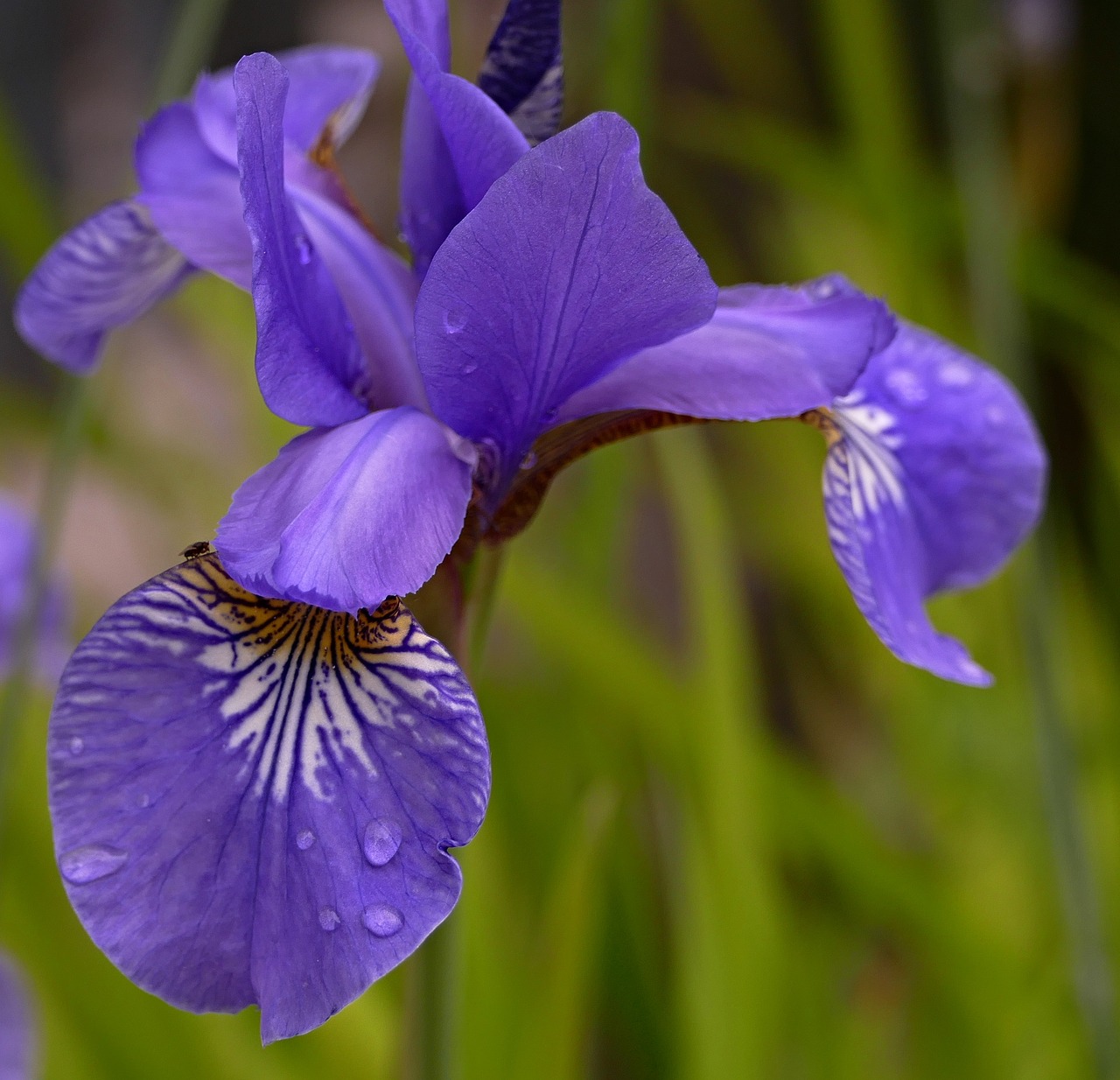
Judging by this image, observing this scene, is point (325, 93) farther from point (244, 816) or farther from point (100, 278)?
point (244, 816)

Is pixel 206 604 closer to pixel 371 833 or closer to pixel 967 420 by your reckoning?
pixel 371 833

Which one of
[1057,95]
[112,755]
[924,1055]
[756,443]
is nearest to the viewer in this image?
[112,755]

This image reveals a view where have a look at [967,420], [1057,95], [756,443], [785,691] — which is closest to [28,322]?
[967,420]

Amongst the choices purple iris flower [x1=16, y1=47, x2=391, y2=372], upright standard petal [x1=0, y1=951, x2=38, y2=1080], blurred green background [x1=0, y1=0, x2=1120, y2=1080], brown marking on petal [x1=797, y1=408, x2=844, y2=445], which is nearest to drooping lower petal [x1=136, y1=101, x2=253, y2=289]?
purple iris flower [x1=16, y1=47, x2=391, y2=372]

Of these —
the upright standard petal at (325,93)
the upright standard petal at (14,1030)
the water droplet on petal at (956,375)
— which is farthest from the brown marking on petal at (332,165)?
the upright standard petal at (14,1030)

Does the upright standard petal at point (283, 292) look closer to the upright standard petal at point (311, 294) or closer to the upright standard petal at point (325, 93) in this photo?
the upright standard petal at point (311, 294)

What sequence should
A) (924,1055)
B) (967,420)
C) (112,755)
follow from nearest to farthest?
(112,755) < (967,420) < (924,1055)

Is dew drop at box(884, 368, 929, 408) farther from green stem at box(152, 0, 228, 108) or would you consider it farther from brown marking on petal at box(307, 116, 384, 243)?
green stem at box(152, 0, 228, 108)
